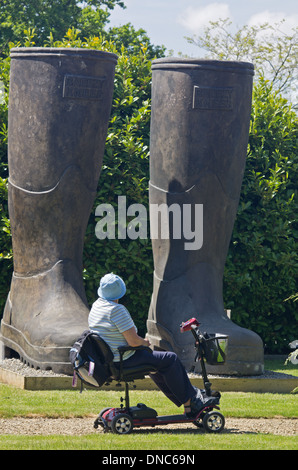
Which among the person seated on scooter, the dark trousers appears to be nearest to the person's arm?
the person seated on scooter

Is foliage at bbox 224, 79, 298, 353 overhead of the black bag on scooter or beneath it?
overhead

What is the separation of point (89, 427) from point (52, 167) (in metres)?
2.63

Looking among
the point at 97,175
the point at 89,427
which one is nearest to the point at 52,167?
the point at 97,175

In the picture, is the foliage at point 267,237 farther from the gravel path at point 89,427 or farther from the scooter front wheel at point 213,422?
the scooter front wheel at point 213,422

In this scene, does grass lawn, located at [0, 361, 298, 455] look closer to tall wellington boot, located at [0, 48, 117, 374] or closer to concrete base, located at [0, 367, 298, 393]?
concrete base, located at [0, 367, 298, 393]

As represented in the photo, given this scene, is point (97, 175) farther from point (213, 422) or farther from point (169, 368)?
point (213, 422)

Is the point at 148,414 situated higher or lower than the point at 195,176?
lower

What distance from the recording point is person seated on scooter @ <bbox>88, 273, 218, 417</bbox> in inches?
237

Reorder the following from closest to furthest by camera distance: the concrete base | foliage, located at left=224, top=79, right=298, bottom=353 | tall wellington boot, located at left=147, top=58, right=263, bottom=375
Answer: the concrete base < tall wellington boot, located at left=147, top=58, right=263, bottom=375 < foliage, located at left=224, top=79, right=298, bottom=353

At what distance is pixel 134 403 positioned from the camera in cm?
688

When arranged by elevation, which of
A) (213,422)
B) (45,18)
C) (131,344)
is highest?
(45,18)

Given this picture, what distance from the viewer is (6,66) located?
9.84 metres
